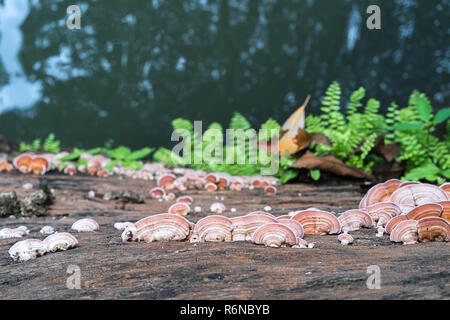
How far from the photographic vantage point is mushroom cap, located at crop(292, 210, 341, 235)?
2.08 metres

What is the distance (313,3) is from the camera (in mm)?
11688

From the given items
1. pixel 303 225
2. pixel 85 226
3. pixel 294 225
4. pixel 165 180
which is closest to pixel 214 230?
pixel 294 225

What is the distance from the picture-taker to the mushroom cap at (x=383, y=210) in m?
2.16

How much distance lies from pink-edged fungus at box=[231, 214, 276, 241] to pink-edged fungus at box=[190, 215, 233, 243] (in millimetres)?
31

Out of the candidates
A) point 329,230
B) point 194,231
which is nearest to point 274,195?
point 329,230

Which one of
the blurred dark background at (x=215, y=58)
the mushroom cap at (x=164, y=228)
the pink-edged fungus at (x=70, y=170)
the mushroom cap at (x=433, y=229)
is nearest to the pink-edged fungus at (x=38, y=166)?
the pink-edged fungus at (x=70, y=170)

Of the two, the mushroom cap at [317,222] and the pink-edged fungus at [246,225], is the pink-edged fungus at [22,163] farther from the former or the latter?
the mushroom cap at [317,222]

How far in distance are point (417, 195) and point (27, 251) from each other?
99.1 inches

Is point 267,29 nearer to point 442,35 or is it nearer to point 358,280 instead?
point 442,35

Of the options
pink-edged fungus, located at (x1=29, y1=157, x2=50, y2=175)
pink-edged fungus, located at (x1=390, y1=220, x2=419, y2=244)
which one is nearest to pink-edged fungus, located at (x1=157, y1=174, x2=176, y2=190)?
pink-edged fungus, located at (x1=29, y1=157, x2=50, y2=175)

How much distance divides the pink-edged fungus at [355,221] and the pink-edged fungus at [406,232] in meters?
0.30

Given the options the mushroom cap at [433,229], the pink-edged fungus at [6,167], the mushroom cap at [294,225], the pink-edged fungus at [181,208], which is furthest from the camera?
the pink-edged fungus at [6,167]

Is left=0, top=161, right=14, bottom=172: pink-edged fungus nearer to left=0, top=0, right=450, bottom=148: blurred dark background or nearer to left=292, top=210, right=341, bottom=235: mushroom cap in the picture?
left=292, top=210, right=341, bottom=235: mushroom cap

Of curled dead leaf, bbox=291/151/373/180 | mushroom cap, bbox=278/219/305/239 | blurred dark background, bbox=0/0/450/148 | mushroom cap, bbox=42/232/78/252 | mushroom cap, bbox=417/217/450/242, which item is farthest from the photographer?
blurred dark background, bbox=0/0/450/148
